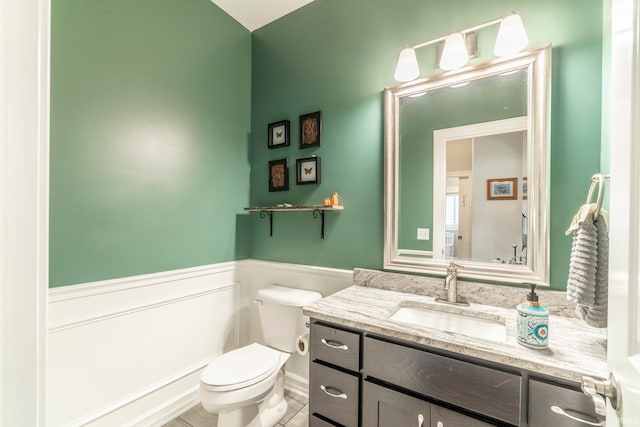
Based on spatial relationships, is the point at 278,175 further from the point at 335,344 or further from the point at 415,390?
the point at 415,390

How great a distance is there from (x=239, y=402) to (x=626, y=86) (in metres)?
1.68

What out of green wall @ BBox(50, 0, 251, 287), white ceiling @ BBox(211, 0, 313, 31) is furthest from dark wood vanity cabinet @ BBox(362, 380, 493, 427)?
white ceiling @ BBox(211, 0, 313, 31)

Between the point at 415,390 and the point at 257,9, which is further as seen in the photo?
the point at 257,9

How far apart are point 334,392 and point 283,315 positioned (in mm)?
627

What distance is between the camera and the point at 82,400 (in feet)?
4.30

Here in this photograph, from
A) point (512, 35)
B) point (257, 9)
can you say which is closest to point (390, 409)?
point (512, 35)

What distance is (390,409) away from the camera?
3.42 ft

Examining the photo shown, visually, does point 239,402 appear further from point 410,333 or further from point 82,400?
point 410,333

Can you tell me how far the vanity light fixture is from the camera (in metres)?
1.19

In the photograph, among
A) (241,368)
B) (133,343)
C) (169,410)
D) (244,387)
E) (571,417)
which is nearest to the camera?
(571,417)

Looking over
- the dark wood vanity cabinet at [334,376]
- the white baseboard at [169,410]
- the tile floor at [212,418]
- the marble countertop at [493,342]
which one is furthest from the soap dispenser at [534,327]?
the white baseboard at [169,410]

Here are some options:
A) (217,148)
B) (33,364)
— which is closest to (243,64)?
(217,148)

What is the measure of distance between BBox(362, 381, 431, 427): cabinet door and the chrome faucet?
0.51 meters

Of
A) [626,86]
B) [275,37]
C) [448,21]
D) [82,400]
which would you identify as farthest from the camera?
[275,37]
